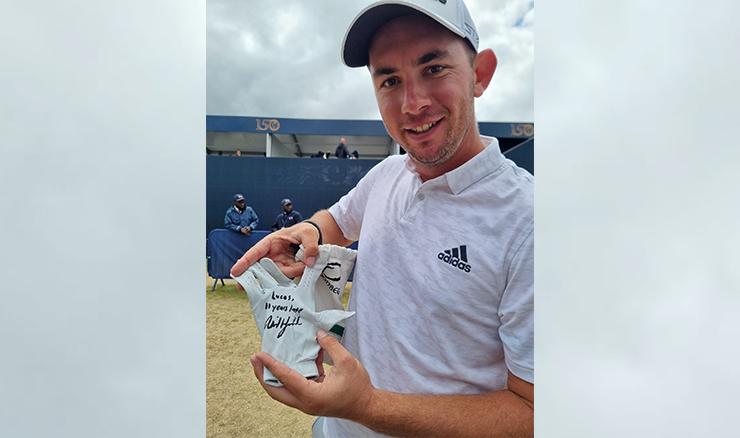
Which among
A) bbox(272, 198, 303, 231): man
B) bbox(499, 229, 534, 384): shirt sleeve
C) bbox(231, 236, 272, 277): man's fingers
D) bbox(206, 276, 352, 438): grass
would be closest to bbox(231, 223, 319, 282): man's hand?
bbox(231, 236, 272, 277): man's fingers

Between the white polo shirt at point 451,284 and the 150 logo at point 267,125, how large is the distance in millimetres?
444

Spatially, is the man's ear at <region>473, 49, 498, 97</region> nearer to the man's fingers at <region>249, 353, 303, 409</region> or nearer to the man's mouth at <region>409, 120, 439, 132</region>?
the man's mouth at <region>409, 120, 439, 132</region>

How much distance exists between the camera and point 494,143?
1.69 ft

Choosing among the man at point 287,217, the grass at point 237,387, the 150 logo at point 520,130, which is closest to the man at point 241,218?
the man at point 287,217

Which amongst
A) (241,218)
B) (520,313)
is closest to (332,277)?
(520,313)

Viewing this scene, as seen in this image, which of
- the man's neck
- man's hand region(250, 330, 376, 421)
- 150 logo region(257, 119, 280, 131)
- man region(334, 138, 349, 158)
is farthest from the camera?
man region(334, 138, 349, 158)

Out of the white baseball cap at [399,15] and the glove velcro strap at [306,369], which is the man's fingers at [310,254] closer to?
the glove velcro strap at [306,369]

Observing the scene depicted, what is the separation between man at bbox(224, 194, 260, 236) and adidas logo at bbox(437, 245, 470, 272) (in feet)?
3.19

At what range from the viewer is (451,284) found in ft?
1.55

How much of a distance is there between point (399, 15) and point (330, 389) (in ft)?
2.10

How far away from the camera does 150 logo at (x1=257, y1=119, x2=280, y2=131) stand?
747 mm
